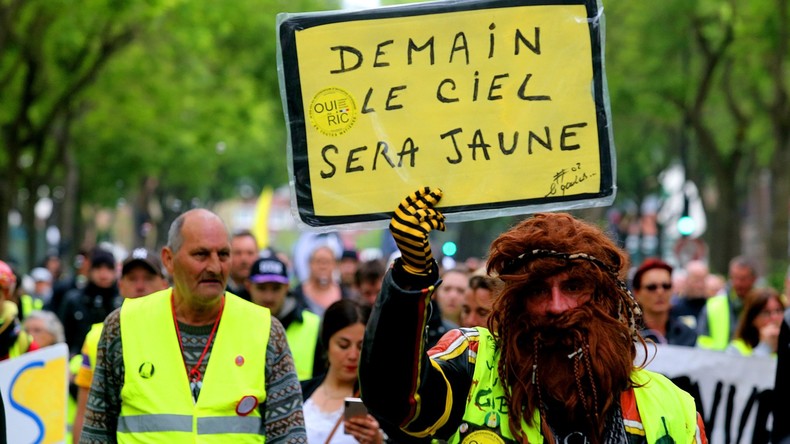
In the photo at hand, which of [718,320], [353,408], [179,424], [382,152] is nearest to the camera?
[382,152]

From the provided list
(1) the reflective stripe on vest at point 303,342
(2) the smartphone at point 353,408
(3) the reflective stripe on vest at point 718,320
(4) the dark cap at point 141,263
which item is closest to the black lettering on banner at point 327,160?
(2) the smartphone at point 353,408

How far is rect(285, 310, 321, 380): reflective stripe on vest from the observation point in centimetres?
803

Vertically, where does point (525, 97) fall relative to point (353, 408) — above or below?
above

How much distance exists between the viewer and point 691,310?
13234mm

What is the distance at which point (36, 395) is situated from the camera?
697 cm

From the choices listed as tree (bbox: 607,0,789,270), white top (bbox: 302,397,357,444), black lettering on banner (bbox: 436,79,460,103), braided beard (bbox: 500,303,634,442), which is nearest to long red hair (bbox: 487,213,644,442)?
braided beard (bbox: 500,303,634,442)

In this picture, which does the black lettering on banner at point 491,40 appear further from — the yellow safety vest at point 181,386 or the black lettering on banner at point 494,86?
the yellow safety vest at point 181,386

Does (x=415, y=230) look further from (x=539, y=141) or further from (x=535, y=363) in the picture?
(x=539, y=141)

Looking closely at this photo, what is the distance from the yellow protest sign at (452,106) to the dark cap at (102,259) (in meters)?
7.14

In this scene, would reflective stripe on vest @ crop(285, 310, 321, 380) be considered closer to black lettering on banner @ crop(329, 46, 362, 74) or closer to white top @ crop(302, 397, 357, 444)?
white top @ crop(302, 397, 357, 444)

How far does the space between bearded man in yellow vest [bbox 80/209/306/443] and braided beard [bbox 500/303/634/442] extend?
5.97ft

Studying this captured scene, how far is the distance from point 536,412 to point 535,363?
4.6 inches

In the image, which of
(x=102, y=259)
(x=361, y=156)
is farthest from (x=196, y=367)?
(x=102, y=259)

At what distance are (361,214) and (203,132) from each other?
91.1ft
